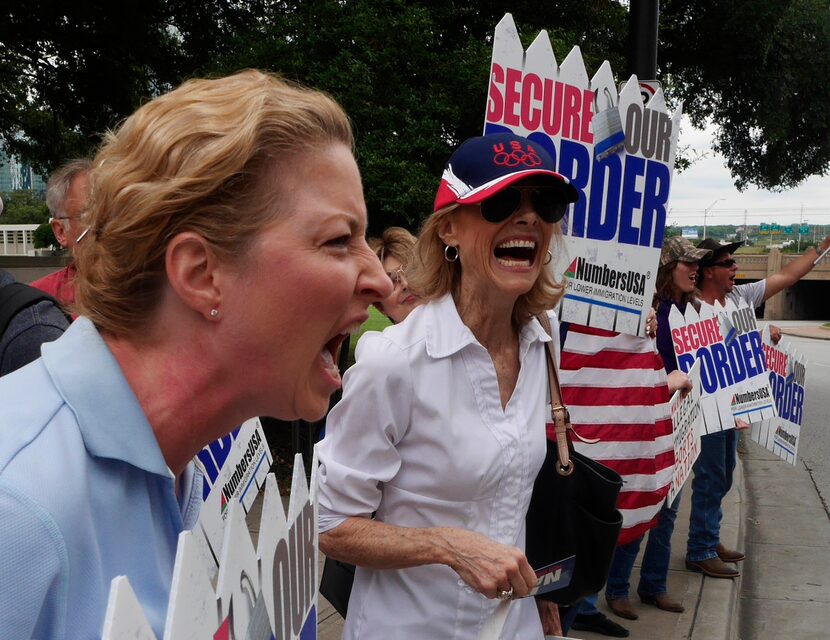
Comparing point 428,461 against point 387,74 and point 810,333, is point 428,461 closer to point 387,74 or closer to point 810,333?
point 387,74

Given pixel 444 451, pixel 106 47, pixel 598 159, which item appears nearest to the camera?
pixel 444 451

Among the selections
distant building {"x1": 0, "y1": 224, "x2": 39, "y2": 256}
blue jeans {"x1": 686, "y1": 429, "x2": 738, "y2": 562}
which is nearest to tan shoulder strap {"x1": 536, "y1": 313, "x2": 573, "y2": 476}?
blue jeans {"x1": 686, "y1": 429, "x2": 738, "y2": 562}

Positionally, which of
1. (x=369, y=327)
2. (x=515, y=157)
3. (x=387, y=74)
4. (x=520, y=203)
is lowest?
(x=369, y=327)

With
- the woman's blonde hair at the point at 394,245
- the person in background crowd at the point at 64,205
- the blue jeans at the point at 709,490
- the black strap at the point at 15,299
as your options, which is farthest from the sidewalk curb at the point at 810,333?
the black strap at the point at 15,299

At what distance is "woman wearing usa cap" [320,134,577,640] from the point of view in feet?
6.86

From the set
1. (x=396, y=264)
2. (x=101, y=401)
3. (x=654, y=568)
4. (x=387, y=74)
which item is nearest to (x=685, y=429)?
(x=654, y=568)

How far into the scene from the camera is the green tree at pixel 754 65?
1280 cm

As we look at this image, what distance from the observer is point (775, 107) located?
14352mm

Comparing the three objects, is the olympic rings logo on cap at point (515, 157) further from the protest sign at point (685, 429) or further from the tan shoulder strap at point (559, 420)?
the protest sign at point (685, 429)

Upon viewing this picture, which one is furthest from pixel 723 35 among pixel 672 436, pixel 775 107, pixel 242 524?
pixel 242 524

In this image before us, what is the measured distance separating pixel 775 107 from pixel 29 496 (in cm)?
1528

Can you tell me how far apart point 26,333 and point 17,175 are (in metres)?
14.1

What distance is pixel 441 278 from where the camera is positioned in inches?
95.8

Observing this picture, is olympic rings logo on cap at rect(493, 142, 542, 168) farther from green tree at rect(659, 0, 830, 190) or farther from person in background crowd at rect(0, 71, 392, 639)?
green tree at rect(659, 0, 830, 190)
